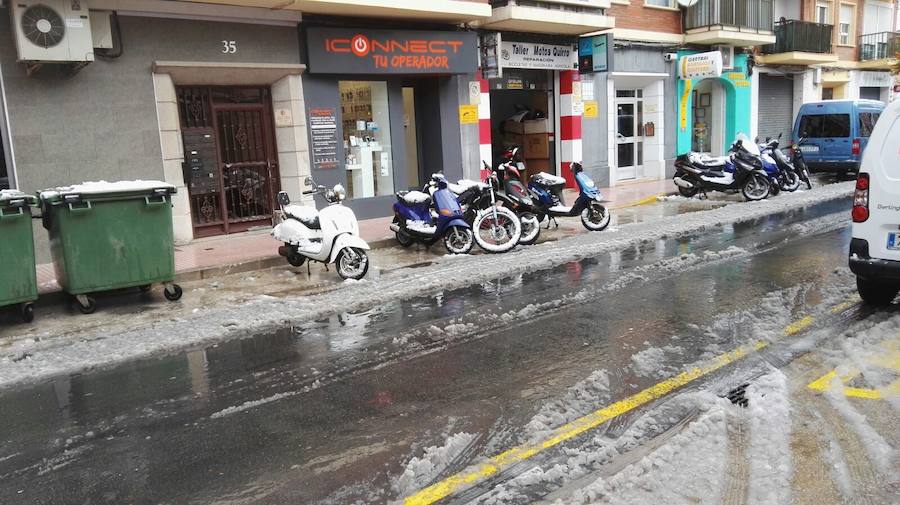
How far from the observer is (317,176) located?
44.0 ft

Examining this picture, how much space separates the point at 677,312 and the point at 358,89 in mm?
9372

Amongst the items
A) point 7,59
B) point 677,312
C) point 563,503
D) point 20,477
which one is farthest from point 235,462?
point 7,59

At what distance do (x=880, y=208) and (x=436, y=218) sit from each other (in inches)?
236

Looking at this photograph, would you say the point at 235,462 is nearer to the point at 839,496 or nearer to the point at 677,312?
the point at 839,496

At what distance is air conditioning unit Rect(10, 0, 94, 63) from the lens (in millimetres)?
9609

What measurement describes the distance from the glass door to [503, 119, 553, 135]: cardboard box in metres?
3.02

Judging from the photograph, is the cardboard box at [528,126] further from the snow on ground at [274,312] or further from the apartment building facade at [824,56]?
the apartment building facade at [824,56]

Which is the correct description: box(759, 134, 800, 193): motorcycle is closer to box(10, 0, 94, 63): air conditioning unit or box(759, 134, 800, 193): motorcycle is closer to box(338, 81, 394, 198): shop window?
box(338, 81, 394, 198): shop window

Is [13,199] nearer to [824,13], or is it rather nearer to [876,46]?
[824,13]

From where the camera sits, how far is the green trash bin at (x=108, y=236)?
7621 mm

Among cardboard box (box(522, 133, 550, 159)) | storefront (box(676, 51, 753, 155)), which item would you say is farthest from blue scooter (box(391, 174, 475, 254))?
storefront (box(676, 51, 753, 155))

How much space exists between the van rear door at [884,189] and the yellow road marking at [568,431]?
141 centimetres

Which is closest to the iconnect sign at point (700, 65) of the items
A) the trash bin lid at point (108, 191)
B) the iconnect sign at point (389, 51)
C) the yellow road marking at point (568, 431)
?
the iconnect sign at point (389, 51)

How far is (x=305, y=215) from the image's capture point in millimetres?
9547
